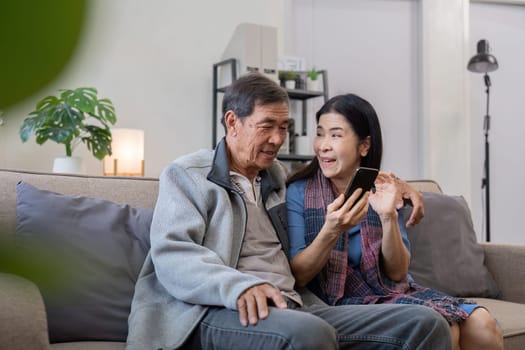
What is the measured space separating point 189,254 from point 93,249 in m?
0.27

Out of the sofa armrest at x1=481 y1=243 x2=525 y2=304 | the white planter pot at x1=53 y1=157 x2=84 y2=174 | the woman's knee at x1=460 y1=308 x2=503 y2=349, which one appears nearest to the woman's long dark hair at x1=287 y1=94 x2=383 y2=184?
the woman's knee at x1=460 y1=308 x2=503 y2=349

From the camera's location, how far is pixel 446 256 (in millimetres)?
2062

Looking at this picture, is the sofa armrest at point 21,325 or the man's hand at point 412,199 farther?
the man's hand at point 412,199

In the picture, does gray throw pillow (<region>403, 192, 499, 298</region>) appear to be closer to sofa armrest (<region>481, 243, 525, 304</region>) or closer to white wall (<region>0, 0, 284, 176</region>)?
sofa armrest (<region>481, 243, 525, 304</region>)

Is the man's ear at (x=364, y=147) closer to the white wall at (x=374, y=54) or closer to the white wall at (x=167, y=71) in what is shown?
the white wall at (x=167, y=71)

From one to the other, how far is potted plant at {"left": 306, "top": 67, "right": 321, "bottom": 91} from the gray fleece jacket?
2794 millimetres

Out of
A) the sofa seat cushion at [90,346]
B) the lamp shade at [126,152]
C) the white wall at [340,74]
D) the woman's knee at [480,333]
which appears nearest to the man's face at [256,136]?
the sofa seat cushion at [90,346]

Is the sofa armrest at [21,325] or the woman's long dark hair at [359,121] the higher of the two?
the woman's long dark hair at [359,121]

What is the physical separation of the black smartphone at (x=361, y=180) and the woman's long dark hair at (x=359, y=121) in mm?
249

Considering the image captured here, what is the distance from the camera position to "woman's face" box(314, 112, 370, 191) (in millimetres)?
1769

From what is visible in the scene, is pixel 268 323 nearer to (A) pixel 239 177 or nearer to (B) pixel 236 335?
(B) pixel 236 335

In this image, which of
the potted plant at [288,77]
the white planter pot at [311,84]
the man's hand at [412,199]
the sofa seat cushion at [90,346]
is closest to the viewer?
the sofa seat cushion at [90,346]

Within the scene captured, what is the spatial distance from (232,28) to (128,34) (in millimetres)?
738

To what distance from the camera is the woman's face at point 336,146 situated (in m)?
1.77
